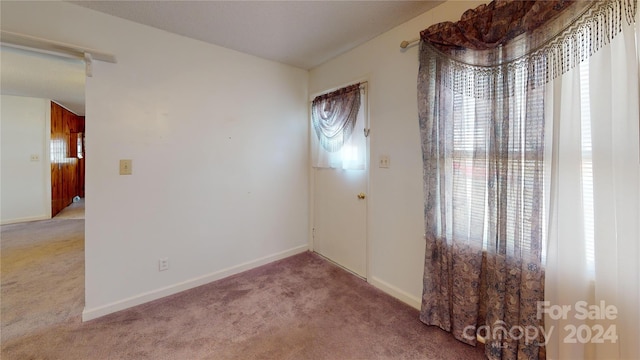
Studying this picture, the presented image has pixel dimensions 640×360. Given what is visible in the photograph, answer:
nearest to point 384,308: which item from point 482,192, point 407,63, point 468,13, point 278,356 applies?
point 278,356

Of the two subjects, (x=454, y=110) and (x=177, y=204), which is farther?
(x=177, y=204)

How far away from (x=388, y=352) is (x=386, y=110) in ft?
5.99

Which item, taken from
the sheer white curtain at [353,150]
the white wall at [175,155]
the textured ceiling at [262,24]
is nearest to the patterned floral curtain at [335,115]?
the sheer white curtain at [353,150]

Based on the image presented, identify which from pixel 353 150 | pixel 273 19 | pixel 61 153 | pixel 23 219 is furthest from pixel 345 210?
pixel 23 219

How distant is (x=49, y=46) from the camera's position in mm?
1652

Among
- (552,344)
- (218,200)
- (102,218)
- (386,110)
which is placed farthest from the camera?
(218,200)

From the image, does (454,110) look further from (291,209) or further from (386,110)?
(291,209)

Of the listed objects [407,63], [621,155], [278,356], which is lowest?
[278,356]

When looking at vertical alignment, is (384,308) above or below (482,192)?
below

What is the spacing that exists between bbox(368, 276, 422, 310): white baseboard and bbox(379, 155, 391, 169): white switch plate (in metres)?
1.07

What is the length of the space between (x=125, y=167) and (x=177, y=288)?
1.17m

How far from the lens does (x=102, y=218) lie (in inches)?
74.5

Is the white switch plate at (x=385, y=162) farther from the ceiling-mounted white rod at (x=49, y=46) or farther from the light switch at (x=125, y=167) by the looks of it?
the ceiling-mounted white rod at (x=49, y=46)

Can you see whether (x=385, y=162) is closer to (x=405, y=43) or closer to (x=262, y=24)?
(x=405, y=43)
